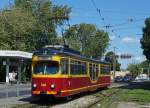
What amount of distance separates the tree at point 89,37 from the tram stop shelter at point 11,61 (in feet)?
162

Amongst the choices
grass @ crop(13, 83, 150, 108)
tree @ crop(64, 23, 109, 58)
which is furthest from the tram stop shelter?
tree @ crop(64, 23, 109, 58)

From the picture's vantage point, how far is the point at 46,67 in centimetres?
2845

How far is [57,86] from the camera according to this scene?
92.2 ft

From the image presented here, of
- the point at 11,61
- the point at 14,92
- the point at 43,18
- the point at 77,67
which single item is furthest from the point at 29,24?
the point at 77,67

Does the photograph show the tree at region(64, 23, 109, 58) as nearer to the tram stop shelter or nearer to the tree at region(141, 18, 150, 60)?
the tree at region(141, 18, 150, 60)

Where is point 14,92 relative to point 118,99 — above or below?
above

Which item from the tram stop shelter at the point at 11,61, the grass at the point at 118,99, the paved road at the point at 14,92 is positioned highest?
the tram stop shelter at the point at 11,61

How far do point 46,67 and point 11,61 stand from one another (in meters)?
46.3

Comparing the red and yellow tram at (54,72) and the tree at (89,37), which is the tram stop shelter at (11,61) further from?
the tree at (89,37)

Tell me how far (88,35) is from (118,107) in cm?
10796

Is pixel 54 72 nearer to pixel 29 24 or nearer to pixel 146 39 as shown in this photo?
pixel 146 39

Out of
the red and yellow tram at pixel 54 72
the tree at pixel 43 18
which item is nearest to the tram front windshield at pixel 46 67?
the red and yellow tram at pixel 54 72

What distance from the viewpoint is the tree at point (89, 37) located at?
128125 millimetres

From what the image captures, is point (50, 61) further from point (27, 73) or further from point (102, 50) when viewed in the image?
point (102, 50)
